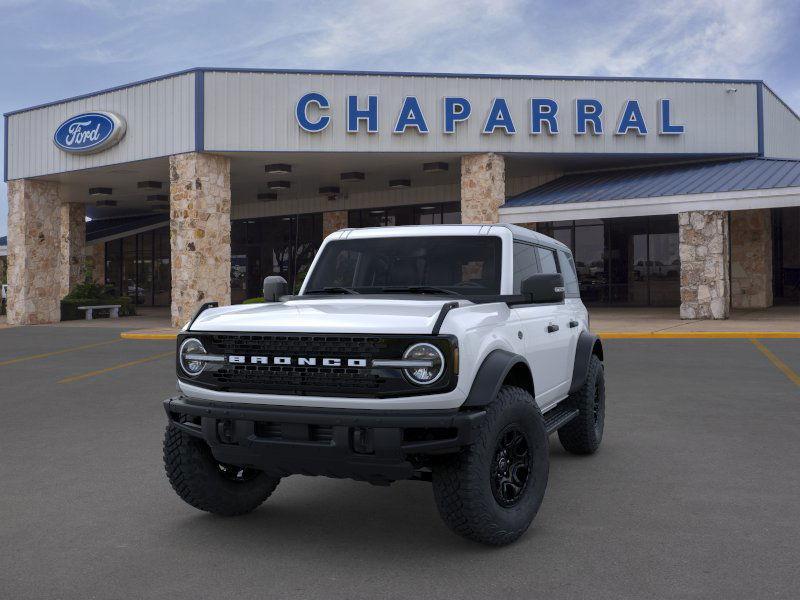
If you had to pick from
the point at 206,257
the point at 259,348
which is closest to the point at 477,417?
the point at 259,348

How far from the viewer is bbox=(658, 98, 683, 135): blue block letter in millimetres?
24078

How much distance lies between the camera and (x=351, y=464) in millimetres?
3896

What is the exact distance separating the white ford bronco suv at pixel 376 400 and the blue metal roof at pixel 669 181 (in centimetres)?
1824

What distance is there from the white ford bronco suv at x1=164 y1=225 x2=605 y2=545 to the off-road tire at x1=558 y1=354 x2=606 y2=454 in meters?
1.17

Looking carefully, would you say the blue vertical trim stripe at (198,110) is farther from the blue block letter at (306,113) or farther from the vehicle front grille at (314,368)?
the vehicle front grille at (314,368)

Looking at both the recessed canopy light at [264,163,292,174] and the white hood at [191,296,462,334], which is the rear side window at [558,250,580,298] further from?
the recessed canopy light at [264,163,292,174]

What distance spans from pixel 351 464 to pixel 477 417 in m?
0.67

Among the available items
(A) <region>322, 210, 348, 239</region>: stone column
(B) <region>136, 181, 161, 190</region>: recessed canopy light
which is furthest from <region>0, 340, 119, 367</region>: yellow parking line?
(A) <region>322, 210, 348, 239</region>: stone column

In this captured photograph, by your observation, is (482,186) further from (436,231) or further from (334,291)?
(334,291)

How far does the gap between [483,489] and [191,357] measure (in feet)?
5.93

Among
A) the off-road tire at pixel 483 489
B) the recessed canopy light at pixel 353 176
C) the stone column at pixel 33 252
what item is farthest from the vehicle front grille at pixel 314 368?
the stone column at pixel 33 252

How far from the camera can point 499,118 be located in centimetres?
Answer: 2328

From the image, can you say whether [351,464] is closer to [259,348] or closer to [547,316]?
[259,348]

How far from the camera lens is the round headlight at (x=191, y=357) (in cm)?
445
